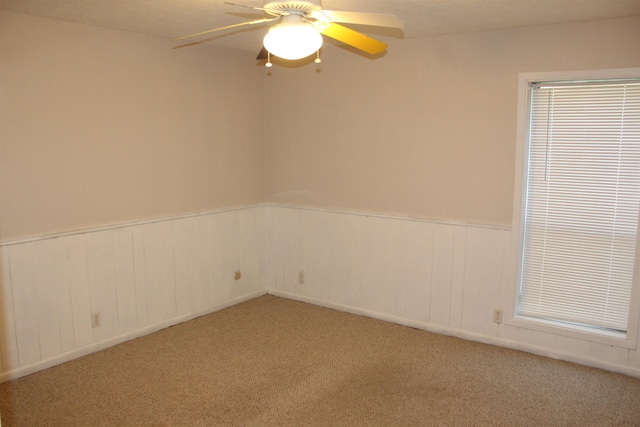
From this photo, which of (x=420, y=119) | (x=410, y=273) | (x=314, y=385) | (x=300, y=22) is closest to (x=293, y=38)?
(x=300, y=22)

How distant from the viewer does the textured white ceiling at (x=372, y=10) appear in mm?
2963

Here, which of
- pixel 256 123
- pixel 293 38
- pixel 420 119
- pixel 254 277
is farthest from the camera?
pixel 254 277

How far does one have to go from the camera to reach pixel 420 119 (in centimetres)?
412

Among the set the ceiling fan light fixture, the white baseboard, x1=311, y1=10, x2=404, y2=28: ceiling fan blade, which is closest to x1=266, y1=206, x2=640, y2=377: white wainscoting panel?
the white baseboard

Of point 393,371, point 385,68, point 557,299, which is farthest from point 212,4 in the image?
point 557,299

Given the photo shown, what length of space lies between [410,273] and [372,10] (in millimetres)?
2220

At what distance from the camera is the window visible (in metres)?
3.41

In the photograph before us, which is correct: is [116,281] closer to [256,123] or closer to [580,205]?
[256,123]

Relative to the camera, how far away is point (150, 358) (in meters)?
3.70

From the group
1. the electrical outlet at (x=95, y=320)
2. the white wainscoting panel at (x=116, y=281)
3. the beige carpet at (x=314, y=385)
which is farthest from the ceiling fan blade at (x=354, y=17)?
the electrical outlet at (x=95, y=320)

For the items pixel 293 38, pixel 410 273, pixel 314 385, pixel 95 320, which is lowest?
pixel 314 385

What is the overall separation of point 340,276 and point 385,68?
6.40 feet

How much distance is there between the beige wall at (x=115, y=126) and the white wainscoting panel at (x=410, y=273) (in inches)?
33.4

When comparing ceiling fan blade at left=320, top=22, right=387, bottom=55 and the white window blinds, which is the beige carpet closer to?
the white window blinds
